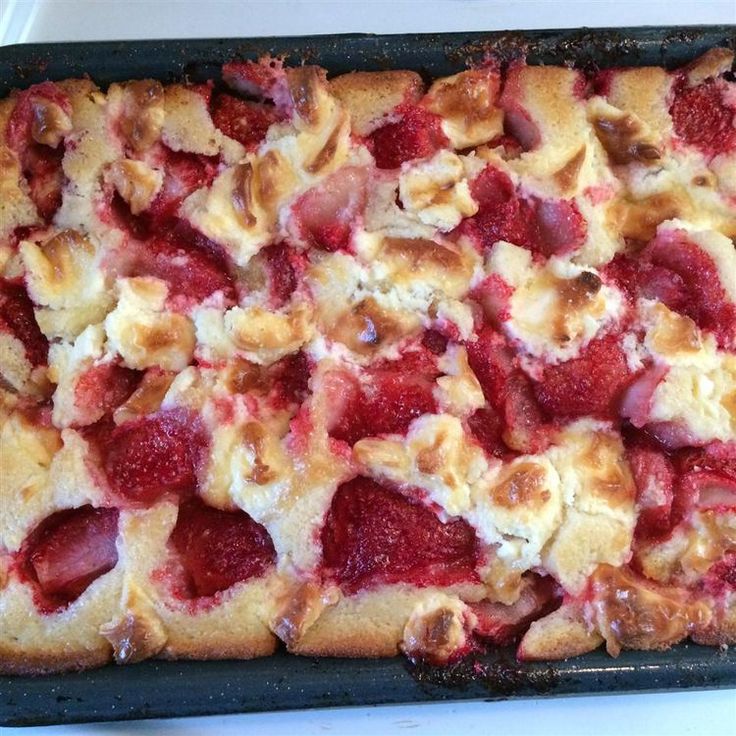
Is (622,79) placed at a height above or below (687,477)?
above

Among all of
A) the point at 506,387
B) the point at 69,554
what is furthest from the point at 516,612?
the point at 69,554

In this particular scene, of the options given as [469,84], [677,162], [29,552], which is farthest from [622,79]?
[29,552]

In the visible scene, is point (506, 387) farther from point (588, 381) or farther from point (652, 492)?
point (652, 492)

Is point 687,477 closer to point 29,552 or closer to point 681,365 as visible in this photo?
point 681,365

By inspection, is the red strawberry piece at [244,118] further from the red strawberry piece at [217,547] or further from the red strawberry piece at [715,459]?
the red strawberry piece at [715,459]

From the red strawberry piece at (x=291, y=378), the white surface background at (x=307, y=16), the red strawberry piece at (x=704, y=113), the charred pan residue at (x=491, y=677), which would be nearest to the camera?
the charred pan residue at (x=491, y=677)

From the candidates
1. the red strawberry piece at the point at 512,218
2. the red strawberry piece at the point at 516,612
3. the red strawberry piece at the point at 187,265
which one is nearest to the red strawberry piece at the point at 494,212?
the red strawberry piece at the point at 512,218

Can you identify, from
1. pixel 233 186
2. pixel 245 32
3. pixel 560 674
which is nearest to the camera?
pixel 560 674
